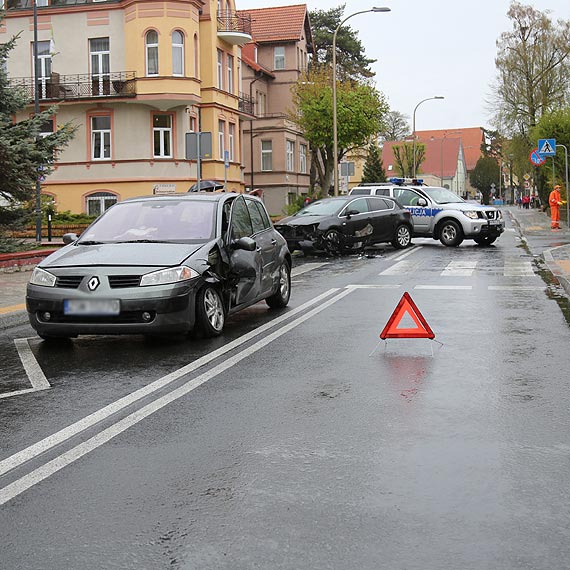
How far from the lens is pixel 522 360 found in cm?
870

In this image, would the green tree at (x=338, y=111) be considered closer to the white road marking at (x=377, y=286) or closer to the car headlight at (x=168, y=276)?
the white road marking at (x=377, y=286)

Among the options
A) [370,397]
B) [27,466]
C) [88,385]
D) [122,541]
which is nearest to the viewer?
[122,541]

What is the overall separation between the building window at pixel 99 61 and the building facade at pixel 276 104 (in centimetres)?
1449

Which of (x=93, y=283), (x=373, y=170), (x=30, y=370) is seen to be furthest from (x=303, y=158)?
(x=30, y=370)

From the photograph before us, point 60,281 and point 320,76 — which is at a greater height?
point 320,76

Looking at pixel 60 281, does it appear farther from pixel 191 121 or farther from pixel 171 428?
pixel 191 121

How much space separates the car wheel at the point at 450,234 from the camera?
91.1ft

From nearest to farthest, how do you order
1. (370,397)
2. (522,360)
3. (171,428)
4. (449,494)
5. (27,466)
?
(449,494), (27,466), (171,428), (370,397), (522,360)

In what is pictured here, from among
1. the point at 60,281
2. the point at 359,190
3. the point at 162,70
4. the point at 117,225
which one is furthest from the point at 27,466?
the point at 162,70

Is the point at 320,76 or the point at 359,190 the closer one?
the point at 359,190

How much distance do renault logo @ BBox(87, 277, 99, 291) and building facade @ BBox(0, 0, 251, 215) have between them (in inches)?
1270

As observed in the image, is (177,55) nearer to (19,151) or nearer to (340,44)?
(19,151)

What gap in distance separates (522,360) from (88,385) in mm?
3949

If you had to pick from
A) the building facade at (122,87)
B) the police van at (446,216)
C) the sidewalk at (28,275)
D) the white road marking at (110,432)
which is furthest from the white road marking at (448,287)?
the building facade at (122,87)
